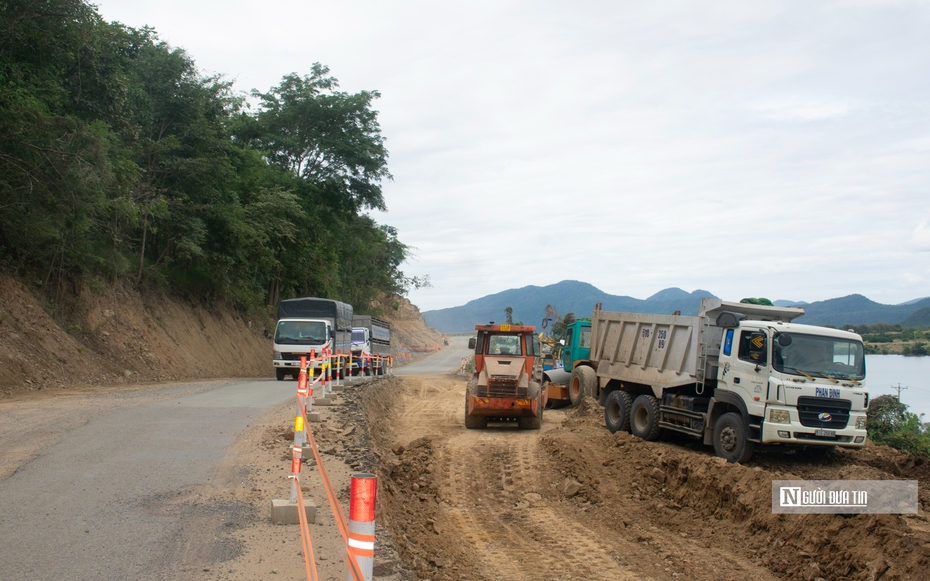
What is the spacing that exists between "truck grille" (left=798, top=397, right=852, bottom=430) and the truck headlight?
0.72ft

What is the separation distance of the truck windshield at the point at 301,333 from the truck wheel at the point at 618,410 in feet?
43.9

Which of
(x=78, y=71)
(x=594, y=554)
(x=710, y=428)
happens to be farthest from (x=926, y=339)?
(x=78, y=71)

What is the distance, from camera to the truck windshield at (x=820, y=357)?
428 inches

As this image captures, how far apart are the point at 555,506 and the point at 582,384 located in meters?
9.66

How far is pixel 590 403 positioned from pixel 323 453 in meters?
10.5

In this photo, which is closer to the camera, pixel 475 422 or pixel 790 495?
pixel 790 495

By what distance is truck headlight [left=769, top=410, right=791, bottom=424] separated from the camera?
10.5 m

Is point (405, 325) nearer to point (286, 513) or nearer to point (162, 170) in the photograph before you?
point (162, 170)

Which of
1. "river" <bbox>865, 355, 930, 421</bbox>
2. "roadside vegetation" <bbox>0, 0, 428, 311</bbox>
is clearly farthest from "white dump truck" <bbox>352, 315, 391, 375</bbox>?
"river" <bbox>865, 355, 930, 421</bbox>

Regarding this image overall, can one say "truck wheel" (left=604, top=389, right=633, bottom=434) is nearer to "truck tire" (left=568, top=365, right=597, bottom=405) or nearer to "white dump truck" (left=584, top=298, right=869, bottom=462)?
"white dump truck" (left=584, top=298, right=869, bottom=462)

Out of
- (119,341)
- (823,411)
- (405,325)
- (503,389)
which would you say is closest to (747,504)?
(823,411)

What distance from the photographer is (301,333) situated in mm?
25922

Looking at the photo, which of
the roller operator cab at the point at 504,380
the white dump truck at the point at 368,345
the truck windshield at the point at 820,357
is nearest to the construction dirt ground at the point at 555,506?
the roller operator cab at the point at 504,380

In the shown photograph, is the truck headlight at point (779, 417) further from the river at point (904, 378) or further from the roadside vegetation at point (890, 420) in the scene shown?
the roadside vegetation at point (890, 420)
